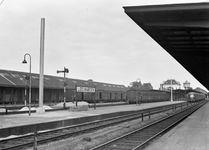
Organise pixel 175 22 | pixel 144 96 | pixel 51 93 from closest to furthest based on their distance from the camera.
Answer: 1. pixel 175 22
2. pixel 51 93
3. pixel 144 96

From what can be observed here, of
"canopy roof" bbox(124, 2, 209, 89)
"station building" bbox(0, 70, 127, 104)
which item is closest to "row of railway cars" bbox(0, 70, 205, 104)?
"station building" bbox(0, 70, 127, 104)

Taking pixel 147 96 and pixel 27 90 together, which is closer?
pixel 27 90

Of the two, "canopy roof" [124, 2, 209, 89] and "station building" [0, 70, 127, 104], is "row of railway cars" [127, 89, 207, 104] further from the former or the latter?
"canopy roof" [124, 2, 209, 89]

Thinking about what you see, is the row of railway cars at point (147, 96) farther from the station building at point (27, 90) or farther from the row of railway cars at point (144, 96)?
the station building at point (27, 90)

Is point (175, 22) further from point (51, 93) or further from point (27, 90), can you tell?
point (51, 93)

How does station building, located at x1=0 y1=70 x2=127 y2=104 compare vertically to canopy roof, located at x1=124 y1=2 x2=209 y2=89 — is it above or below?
below

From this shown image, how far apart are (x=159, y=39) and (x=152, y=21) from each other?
413 centimetres

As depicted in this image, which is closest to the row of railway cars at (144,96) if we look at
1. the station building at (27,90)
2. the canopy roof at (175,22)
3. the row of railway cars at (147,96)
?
the row of railway cars at (147,96)

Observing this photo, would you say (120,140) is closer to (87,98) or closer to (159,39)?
(159,39)

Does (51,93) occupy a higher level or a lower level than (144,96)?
higher

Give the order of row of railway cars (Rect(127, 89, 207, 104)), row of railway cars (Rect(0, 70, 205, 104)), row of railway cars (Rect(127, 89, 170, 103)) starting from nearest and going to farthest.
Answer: row of railway cars (Rect(0, 70, 205, 104)) → row of railway cars (Rect(127, 89, 170, 103)) → row of railway cars (Rect(127, 89, 207, 104))

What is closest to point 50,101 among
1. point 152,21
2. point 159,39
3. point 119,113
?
point 119,113

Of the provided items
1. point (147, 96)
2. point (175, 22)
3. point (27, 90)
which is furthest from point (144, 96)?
point (175, 22)

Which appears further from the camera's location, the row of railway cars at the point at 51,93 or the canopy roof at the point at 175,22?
the row of railway cars at the point at 51,93
